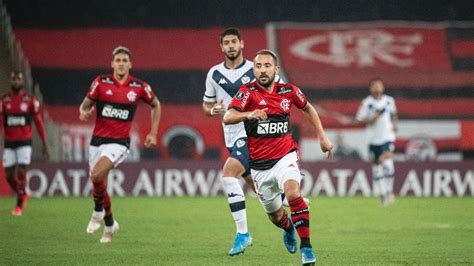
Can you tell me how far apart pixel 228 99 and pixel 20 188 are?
20.4 feet

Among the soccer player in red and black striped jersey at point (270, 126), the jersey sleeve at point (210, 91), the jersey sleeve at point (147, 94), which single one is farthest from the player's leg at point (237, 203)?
the jersey sleeve at point (147, 94)

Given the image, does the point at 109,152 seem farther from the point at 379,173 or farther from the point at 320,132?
the point at 379,173

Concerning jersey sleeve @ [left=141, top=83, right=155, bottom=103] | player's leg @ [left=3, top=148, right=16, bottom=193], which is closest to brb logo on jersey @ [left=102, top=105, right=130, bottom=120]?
jersey sleeve @ [left=141, top=83, right=155, bottom=103]

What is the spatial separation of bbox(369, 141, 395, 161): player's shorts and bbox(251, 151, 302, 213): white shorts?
402 inches

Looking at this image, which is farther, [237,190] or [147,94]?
[147,94]

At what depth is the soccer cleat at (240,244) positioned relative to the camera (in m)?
9.77

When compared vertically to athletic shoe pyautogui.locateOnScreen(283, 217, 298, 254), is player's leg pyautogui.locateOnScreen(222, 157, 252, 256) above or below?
above

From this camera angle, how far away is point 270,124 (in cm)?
911

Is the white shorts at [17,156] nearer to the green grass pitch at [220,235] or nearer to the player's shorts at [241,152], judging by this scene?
the green grass pitch at [220,235]

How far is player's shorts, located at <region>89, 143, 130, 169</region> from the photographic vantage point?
1180 centimetres

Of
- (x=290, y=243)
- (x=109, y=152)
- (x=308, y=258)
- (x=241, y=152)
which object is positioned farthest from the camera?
(x=109, y=152)

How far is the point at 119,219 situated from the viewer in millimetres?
14820

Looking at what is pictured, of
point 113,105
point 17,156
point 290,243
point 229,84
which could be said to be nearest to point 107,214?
point 113,105

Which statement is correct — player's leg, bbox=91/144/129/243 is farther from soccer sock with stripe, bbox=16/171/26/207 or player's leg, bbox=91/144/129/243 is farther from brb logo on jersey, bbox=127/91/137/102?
soccer sock with stripe, bbox=16/171/26/207
